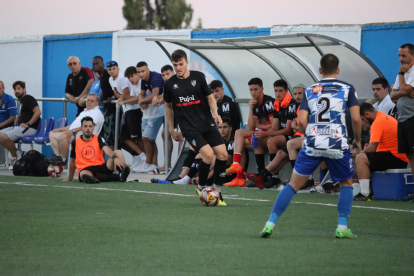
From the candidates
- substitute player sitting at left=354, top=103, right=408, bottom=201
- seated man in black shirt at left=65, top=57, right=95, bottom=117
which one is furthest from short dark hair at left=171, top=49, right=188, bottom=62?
seated man in black shirt at left=65, top=57, right=95, bottom=117

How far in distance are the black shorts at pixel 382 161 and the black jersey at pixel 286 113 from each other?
2206 mm

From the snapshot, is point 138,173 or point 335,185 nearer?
point 335,185

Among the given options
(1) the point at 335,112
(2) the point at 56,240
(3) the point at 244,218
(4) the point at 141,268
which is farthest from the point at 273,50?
(4) the point at 141,268

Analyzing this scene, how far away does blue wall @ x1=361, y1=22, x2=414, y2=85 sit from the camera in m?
13.4

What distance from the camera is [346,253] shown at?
18.0ft

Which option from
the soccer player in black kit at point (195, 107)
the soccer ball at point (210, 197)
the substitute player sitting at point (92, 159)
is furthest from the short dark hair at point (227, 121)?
the soccer ball at point (210, 197)

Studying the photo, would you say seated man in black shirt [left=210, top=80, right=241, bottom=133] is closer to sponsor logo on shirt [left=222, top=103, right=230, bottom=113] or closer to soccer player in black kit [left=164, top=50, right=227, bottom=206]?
sponsor logo on shirt [left=222, top=103, right=230, bottom=113]

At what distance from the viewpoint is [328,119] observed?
636cm

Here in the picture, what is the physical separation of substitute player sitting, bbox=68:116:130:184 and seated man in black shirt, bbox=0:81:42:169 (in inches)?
148

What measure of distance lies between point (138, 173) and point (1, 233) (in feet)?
28.1

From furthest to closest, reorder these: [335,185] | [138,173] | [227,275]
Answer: [138,173] → [335,185] → [227,275]

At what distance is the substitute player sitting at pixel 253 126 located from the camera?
12320 millimetres

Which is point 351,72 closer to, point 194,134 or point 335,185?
point 335,185

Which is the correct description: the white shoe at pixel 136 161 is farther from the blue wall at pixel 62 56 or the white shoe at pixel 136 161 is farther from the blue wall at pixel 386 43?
the blue wall at pixel 386 43
